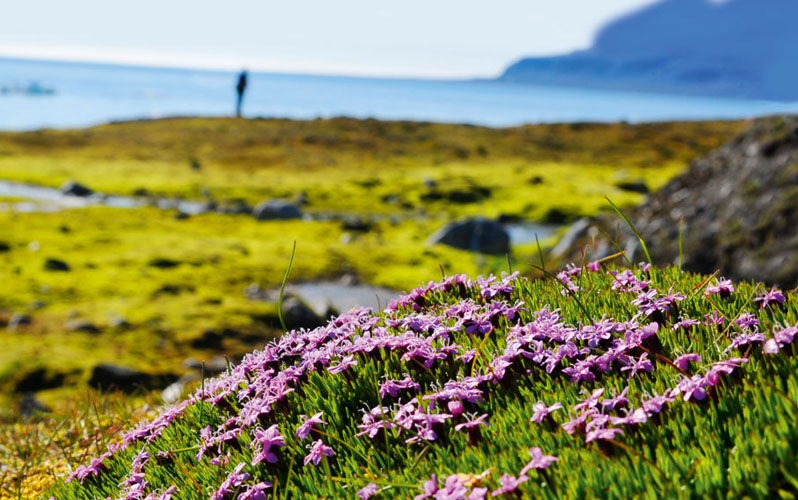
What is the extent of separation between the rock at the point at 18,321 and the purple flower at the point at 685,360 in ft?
72.7

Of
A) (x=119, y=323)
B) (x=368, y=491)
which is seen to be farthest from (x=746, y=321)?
(x=119, y=323)

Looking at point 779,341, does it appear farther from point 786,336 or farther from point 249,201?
point 249,201

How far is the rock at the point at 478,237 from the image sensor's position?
129 feet

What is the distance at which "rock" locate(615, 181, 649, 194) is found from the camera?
71125mm

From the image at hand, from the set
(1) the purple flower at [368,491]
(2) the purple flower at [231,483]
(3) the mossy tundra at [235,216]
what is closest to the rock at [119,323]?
(3) the mossy tundra at [235,216]

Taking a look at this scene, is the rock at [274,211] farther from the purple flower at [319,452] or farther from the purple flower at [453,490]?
the purple flower at [453,490]

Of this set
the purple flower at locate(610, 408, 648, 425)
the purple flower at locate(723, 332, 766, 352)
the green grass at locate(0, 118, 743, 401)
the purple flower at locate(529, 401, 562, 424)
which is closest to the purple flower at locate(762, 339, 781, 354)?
the purple flower at locate(723, 332, 766, 352)

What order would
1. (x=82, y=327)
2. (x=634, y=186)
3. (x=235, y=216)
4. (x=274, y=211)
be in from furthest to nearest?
(x=634, y=186) < (x=235, y=216) < (x=274, y=211) < (x=82, y=327)

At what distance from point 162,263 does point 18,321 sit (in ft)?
37.6

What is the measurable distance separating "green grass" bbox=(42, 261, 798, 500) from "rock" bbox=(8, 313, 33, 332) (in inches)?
755

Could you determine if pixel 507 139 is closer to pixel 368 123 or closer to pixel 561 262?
pixel 368 123

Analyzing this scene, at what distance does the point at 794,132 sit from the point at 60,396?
17.1 meters

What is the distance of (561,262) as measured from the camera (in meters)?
18.0

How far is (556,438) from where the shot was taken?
294 centimetres
